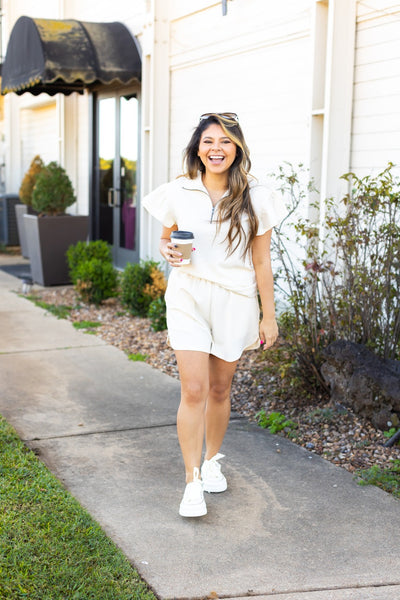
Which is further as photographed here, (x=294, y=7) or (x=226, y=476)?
(x=294, y=7)

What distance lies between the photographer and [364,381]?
15.3 feet

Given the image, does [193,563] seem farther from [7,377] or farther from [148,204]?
[7,377]

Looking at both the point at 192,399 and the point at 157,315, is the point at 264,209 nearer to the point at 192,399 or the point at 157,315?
the point at 192,399

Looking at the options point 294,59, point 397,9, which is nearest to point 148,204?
point 397,9

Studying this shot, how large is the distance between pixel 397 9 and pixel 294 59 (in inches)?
57.8

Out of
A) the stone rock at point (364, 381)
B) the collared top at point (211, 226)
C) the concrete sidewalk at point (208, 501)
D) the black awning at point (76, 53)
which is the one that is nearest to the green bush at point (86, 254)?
the black awning at point (76, 53)

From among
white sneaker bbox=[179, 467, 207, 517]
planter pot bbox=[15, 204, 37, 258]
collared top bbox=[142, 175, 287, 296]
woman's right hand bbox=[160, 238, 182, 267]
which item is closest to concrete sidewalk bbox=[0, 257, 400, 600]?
white sneaker bbox=[179, 467, 207, 517]

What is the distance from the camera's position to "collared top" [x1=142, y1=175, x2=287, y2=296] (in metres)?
3.54

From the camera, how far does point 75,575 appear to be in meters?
3.01

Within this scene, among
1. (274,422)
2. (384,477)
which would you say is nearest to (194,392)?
(384,477)

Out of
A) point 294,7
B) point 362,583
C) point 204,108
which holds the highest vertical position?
point 294,7

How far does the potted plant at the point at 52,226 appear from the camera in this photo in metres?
10.0

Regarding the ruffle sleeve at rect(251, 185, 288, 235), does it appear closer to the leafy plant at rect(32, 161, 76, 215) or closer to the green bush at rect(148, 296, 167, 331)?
the green bush at rect(148, 296, 167, 331)

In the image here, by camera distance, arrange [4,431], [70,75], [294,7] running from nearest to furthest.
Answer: [4,431]
[294,7]
[70,75]
